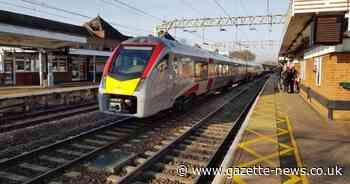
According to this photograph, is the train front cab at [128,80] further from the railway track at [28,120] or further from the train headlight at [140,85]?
the railway track at [28,120]

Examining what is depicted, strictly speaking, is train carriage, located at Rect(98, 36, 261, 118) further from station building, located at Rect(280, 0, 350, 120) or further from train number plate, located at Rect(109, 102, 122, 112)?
station building, located at Rect(280, 0, 350, 120)

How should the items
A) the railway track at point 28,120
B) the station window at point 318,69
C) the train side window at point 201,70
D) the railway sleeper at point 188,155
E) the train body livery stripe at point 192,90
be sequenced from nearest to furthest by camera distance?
the railway sleeper at point 188,155 < the railway track at point 28,120 < the station window at point 318,69 < the train body livery stripe at point 192,90 < the train side window at point 201,70

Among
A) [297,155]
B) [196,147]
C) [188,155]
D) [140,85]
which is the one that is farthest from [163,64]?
[297,155]

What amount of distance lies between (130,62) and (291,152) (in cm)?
546

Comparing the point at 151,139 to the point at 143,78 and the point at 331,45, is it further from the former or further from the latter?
the point at 331,45

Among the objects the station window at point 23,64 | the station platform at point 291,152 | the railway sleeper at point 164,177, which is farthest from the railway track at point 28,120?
the station window at point 23,64

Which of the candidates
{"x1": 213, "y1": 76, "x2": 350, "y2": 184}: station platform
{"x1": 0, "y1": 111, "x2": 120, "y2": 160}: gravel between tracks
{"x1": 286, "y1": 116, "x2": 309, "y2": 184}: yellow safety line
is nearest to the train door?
{"x1": 0, "y1": 111, "x2": 120, "y2": 160}: gravel between tracks

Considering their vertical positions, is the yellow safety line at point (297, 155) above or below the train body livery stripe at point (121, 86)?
below

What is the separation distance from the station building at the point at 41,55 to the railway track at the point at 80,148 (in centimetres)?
965

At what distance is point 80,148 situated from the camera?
23.8 feet

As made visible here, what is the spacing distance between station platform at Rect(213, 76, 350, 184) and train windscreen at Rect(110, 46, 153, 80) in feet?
12.0

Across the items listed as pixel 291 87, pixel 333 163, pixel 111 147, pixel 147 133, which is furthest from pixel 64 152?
pixel 291 87

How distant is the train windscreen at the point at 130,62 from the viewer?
8875 mm

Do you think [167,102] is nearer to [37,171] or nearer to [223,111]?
[223,111]
